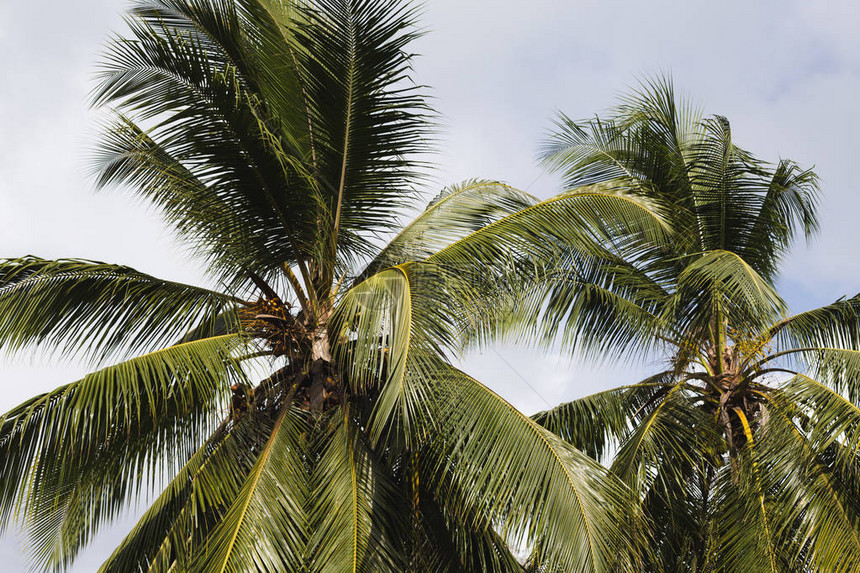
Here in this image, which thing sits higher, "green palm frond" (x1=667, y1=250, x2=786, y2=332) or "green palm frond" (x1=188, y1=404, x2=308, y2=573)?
"green palm frond" (x1=667, y1=250, x2=786, y2=332)

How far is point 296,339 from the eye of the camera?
869 centimetres

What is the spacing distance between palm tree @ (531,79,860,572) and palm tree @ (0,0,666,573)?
1.84 meters

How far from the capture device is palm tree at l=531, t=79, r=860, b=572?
358 inches

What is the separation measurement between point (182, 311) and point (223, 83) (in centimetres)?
209

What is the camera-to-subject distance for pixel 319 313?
8.87 m

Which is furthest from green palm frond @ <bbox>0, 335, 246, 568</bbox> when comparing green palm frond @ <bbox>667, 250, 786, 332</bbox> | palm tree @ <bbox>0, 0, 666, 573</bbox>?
green palm frond @ <bbox>667, 250, 786, 332</bbox>

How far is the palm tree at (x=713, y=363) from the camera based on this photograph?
9094 mm

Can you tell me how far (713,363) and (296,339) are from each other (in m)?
5.07

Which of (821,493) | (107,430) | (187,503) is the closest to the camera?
(107,430)

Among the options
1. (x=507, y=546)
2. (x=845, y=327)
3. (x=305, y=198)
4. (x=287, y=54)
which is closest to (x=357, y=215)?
(x=305, y=198)

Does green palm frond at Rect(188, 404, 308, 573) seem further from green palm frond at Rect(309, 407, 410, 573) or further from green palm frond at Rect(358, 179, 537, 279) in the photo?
green palm frond at Rect(358, 179, 537, 279)

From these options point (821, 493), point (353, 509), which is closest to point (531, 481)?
point (353, 509)

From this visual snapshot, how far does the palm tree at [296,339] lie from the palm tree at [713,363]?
1841 mm

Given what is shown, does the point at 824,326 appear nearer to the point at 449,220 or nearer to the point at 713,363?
the point at 713,363
